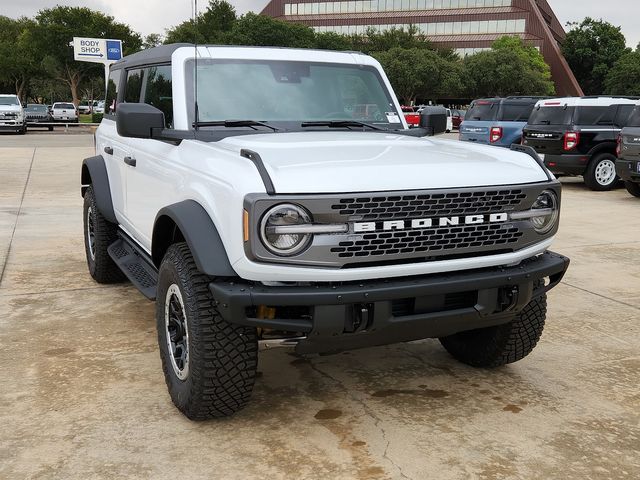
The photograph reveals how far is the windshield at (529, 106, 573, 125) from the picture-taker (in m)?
13.5

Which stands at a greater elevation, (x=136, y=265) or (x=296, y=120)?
(x=296, y=120)

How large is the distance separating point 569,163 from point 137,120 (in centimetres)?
1114

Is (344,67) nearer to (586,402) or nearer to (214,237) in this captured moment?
(214,237)

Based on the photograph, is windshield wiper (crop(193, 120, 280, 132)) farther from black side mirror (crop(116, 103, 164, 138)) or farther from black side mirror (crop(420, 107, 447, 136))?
black side mirror (crop(420, 107, 447, 136))

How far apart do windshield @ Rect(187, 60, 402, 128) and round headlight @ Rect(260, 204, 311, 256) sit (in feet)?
4.56

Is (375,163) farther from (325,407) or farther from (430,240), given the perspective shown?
(325,407)

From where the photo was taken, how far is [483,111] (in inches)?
696

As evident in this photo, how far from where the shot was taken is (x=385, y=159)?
3.36 m

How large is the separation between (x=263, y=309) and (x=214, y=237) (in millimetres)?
398

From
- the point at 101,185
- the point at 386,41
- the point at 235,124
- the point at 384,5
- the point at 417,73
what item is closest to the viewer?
the point at 235,124

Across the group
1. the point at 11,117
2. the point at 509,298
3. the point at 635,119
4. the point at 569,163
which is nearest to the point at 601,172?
the point at 569,163

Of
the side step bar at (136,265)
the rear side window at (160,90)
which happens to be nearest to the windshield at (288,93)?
the rear side window at (160,90)

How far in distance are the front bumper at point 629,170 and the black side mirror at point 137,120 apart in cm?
950

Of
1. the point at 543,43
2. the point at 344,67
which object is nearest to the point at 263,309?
the point at 344,67
